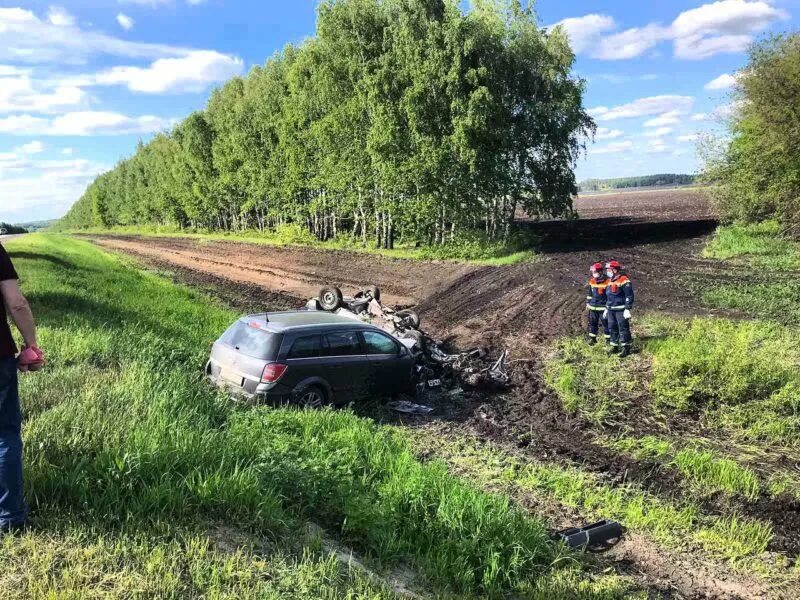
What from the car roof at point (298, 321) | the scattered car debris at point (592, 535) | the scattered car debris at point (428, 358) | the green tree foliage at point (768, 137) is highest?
the green tree foliage at point (768, 137)

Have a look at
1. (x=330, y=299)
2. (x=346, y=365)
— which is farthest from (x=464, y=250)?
(x=346, y=365)

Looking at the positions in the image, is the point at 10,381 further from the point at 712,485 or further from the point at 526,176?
the point at 526,176

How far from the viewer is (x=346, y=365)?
9750 millimetres

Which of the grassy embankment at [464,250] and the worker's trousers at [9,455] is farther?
the grassy embankment at [464,250]

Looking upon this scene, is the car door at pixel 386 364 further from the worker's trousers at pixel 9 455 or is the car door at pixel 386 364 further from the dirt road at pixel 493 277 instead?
the worker's trousers at pixel 9 455

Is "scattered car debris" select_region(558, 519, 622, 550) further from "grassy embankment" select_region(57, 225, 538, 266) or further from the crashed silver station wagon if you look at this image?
"grassy embankment" select_region(57, 225, 538, 266)

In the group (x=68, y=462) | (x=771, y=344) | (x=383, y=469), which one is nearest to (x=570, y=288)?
(x=771, y=344)

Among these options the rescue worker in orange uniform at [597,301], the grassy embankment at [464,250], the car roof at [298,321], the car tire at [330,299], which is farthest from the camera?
the grassy embankment at [464,250]

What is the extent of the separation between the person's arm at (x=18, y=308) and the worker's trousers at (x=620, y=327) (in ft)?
37.5

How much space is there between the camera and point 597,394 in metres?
10.9

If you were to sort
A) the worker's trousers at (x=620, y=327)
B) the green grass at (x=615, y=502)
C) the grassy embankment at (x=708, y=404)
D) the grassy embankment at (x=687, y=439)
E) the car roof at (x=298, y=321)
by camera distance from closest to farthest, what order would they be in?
the green grass at (x=615, y=502)
the grassy embankment at (x=687, y=439)
the grassy embankment at (x=708, y=404)
the car roof at (x=298, y=321)
the worker's trousers at (x=620, y=327)

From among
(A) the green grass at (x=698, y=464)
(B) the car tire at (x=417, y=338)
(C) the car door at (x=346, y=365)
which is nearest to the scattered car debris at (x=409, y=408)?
A: (C) the car door at (x=346, y=365)

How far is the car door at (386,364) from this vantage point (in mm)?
10203

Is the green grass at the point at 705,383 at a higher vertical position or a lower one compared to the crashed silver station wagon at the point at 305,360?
lower
